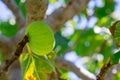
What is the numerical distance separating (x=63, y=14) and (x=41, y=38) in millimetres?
912

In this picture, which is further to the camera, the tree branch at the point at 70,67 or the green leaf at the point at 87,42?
the green leaf at the point at 87,42

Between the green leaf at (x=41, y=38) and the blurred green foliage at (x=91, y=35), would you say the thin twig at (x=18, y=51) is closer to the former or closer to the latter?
the green leaf at (x=41, y=38)

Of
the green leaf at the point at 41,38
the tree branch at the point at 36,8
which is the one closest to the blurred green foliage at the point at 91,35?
the tree branch at the point at 36,8

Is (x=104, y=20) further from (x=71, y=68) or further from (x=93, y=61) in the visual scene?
(x=71, y=68)

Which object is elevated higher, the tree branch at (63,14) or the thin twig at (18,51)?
the tree branch at (63,14)

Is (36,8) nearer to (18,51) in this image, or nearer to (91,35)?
(18,51)

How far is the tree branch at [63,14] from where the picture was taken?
1.62m

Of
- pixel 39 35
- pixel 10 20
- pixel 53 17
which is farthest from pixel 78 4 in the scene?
pixel 10 20

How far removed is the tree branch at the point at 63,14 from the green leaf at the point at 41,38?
72 cm

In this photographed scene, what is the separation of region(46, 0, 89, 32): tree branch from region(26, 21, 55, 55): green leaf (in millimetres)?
718

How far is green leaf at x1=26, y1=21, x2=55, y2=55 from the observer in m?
0.81

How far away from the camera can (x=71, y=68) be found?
6.29 ft

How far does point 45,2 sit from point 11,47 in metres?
0.53

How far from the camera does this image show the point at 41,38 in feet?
2.68
